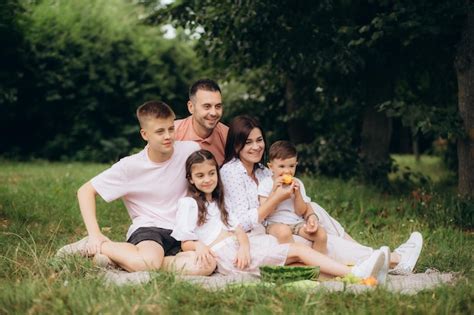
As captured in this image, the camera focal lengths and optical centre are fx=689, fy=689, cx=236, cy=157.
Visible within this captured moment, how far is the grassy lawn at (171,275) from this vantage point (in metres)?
3.66

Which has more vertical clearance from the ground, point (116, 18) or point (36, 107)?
point (116, 18)

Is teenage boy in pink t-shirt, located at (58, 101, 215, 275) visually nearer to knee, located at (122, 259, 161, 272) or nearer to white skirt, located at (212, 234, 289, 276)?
knee, located at (122, 259, 161, 272)

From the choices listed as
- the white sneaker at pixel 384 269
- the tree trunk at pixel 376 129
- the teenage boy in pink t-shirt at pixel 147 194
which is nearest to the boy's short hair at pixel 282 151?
the teenage boy in pink t-shirt at pixel 147 194

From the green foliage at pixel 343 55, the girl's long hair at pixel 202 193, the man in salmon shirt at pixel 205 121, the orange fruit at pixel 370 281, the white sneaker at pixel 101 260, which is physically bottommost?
the white sneaker at pixel 101 260

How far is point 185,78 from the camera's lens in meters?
14.5

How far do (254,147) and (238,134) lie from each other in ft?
0.53

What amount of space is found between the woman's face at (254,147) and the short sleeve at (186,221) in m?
0.56

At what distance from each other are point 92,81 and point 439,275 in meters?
9.66

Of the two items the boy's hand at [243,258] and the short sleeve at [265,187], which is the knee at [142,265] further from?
the short sleeve at [265,187]

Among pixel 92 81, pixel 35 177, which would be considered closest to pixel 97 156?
pixel 92 81

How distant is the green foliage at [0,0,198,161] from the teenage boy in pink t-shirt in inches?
298

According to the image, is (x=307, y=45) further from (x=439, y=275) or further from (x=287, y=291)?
(x=287, y=291)

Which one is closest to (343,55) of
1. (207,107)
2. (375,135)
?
(375,135)

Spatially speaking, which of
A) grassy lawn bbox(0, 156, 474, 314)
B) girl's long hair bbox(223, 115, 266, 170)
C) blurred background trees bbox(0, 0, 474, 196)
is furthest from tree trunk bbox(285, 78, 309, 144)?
girl's long hair bbox(223, 115, 266, 170)
